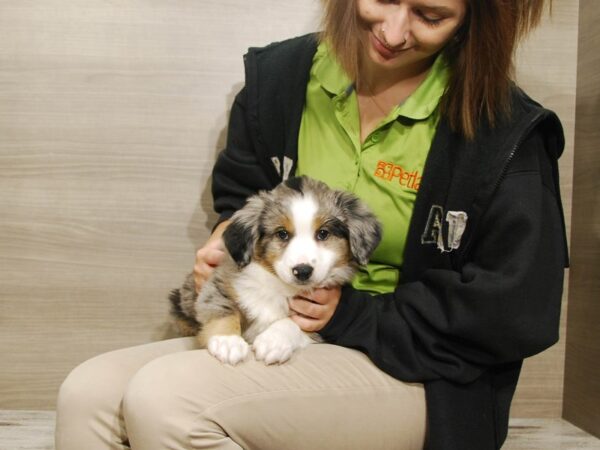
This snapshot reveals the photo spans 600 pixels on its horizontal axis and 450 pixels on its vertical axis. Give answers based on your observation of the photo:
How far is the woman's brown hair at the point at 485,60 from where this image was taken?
145cm

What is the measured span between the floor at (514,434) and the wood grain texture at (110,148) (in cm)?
9

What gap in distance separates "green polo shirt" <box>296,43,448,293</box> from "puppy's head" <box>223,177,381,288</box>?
8 cm

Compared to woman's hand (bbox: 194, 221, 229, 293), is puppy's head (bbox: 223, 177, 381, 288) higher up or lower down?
higher up

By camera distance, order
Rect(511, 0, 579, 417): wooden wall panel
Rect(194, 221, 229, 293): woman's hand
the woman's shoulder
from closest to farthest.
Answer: Rect(194, 221, 229, 293): woman's hand → the woman's shoulder → Rect(511, 0, 579, 417): wooden wall panel

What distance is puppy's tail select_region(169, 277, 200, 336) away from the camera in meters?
1.85

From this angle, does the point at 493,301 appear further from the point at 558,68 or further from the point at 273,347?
the point at 558,68

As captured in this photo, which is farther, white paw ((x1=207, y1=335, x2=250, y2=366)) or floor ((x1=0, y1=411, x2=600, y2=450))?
floor ((x1=0, y1=411, x2=600, y2=450))

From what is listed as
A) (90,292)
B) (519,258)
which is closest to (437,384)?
(519,258)

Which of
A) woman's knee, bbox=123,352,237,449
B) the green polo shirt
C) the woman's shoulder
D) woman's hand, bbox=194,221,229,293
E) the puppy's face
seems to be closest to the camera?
woman's knee, bbox=123,352,237,449

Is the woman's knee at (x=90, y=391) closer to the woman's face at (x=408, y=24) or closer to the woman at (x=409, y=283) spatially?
the woman at (x=409, y=283)

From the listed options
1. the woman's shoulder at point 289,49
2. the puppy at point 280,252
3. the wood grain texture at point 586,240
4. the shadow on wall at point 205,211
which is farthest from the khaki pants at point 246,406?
the wood grain texture at point 586,240

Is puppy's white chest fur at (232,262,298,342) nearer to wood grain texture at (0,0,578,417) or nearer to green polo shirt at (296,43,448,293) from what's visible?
green polo shirt at (296,43,448,293)

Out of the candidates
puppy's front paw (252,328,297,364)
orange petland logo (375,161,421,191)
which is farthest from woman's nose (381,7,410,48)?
puppy's front paw (252,328,297,364)

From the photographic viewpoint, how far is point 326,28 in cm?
167
